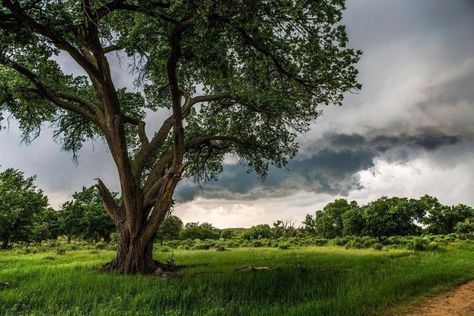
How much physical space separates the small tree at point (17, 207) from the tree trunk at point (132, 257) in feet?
163

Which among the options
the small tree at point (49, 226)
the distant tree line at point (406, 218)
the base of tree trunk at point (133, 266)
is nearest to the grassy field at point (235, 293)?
the base of tree trunk at point (133, 266)

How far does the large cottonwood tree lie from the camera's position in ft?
37.6

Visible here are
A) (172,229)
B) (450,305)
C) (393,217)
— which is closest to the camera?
(450,305)

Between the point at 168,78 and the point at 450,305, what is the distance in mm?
14171

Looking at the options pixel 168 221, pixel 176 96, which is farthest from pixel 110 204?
pixel 168 221

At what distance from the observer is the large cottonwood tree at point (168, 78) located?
37.6 ft

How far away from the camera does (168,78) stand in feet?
57.5

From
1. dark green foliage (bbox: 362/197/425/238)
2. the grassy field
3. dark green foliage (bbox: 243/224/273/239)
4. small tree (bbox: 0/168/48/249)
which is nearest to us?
the grassy field

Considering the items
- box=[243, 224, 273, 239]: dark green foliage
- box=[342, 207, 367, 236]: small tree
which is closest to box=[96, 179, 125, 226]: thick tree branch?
box=[342, 207, 367, 236]: small tree

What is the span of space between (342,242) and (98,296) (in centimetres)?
3897

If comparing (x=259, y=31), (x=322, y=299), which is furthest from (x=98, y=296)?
(x=259, y=31)

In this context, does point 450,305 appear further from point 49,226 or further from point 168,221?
point 49,226

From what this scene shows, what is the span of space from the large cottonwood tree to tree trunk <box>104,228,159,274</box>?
4 cm

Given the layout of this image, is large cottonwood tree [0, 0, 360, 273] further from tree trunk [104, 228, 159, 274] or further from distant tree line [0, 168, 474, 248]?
distant tree line [0, 168, 474, 248]
